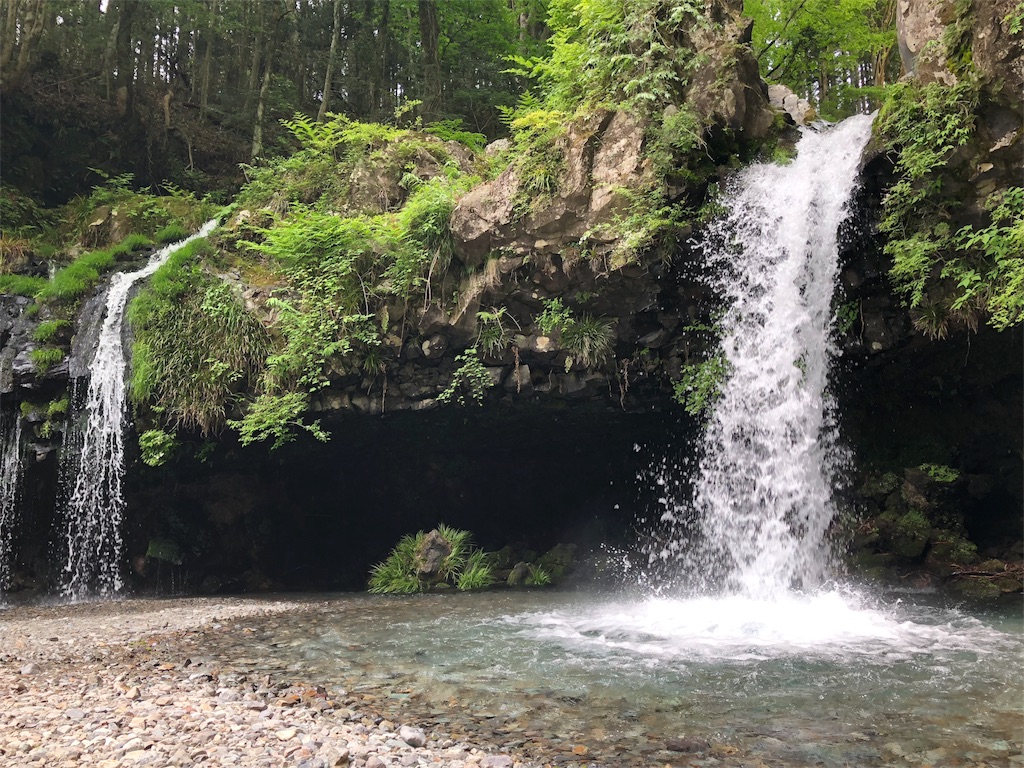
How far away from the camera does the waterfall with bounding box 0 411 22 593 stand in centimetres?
1123

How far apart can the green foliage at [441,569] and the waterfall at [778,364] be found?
423 centimetres

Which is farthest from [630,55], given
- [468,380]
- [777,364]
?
[468,380]

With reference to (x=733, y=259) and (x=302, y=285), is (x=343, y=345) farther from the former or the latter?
(x=733, y=259)

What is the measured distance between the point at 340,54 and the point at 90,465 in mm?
16238

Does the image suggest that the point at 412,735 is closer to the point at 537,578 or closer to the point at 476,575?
the point at 476,575

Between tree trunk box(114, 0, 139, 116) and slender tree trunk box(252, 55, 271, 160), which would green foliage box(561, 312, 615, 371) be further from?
tree trunk box(114, 0, 139, 116)

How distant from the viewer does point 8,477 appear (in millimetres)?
11297

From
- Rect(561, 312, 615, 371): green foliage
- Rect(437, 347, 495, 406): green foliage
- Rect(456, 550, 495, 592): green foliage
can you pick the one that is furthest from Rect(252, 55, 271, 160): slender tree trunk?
Rect(456, 550, 495, 592): green foliage

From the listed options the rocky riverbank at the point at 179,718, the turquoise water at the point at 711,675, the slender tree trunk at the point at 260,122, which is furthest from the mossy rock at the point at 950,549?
the slender tree trunk at the point at 260,122

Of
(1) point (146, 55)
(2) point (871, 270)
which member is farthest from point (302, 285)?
(1) point (146, 55)

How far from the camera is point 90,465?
1126 centimetres

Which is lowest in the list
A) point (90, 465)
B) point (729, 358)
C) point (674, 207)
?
point (90, 465)

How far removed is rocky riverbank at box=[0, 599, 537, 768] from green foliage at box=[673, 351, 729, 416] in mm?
6498

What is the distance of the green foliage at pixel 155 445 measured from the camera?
10625 mm
